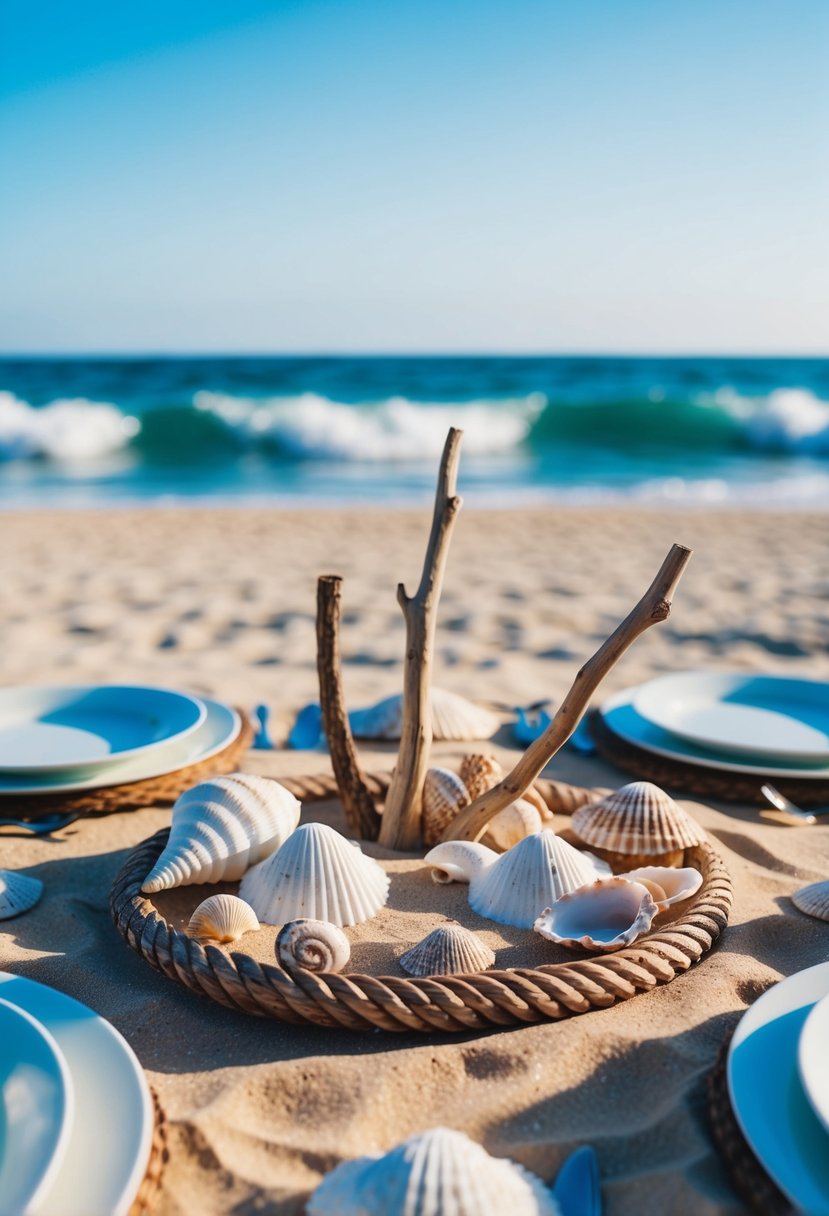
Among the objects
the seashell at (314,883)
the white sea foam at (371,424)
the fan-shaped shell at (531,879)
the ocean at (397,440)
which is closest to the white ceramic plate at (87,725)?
the seashell at (314,883)

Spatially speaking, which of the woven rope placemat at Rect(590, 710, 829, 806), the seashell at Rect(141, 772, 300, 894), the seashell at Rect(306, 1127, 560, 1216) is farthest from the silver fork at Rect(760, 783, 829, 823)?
the seashell at Rect(306, 1127, 560, 1216)

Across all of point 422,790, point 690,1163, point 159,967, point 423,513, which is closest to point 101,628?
point 422,790

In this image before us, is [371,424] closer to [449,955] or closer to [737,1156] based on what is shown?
[449,955]

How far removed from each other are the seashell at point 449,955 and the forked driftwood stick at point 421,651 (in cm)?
47

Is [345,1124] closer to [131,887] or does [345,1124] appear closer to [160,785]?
[131,887]

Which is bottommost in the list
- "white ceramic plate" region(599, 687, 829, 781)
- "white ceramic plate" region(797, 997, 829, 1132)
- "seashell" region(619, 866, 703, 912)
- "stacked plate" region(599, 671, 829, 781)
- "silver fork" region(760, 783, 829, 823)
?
"silver fork" region(760, 783, 829, 823)

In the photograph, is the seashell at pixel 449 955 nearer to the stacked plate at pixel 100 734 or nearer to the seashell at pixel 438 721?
the stacked plate at pixel 100 734

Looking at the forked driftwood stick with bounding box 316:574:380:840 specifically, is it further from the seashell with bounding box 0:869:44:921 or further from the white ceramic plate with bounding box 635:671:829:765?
the white ceramic plate with bounding box 635:671:829:765

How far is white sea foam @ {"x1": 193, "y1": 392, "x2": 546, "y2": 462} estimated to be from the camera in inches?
732

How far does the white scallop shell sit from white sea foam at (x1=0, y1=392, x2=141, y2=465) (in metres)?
16.2

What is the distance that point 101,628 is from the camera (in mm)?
4430

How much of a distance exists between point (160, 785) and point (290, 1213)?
1261mm

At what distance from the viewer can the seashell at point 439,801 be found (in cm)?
211

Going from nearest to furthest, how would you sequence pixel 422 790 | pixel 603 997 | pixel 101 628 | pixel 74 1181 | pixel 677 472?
pixel 74 1181
pixel 603 997
pixel 422 790
pixel 101 628
pixel 677 472
